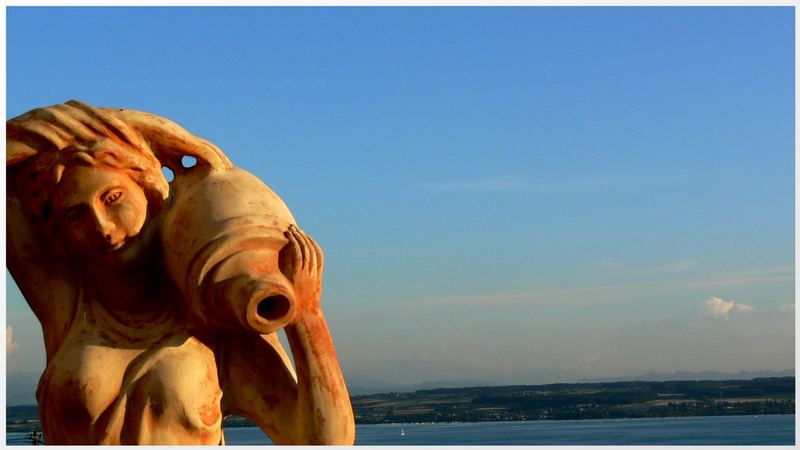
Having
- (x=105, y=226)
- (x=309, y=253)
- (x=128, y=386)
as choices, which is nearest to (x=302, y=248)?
(x=309, y=253)

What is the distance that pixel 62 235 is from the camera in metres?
6.73

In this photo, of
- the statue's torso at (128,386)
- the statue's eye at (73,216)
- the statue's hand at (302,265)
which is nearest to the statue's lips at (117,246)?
the statue's eye at (73,216)

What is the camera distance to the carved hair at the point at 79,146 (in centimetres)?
665

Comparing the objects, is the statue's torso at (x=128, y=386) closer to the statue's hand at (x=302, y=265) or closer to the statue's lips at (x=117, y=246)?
the statue's lips at (x=117, y=246)

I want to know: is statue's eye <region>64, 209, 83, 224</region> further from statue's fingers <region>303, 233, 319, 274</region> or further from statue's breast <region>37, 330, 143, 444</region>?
statue's fingers <region>303, 233, 319, 274</region>

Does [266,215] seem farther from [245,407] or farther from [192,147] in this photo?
[245,407]

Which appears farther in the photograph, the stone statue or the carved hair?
the carved hair

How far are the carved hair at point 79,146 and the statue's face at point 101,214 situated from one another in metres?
0.06

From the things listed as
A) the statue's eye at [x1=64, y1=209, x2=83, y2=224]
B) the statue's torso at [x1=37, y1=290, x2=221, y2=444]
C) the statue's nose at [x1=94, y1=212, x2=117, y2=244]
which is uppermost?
the statue's eye at [x1=64, y1=209, x2=83, y2=224]

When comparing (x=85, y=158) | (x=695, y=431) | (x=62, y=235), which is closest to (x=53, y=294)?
(x=62, y=235)

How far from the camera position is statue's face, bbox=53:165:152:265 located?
21.6ft

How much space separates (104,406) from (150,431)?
0.30 metres

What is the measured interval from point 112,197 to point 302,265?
41.6 inches

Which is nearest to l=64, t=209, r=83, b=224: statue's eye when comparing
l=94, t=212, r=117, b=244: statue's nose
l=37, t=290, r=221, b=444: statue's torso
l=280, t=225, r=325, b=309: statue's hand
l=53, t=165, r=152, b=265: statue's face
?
l=53, t=165, r=152, b=265: statue's face
